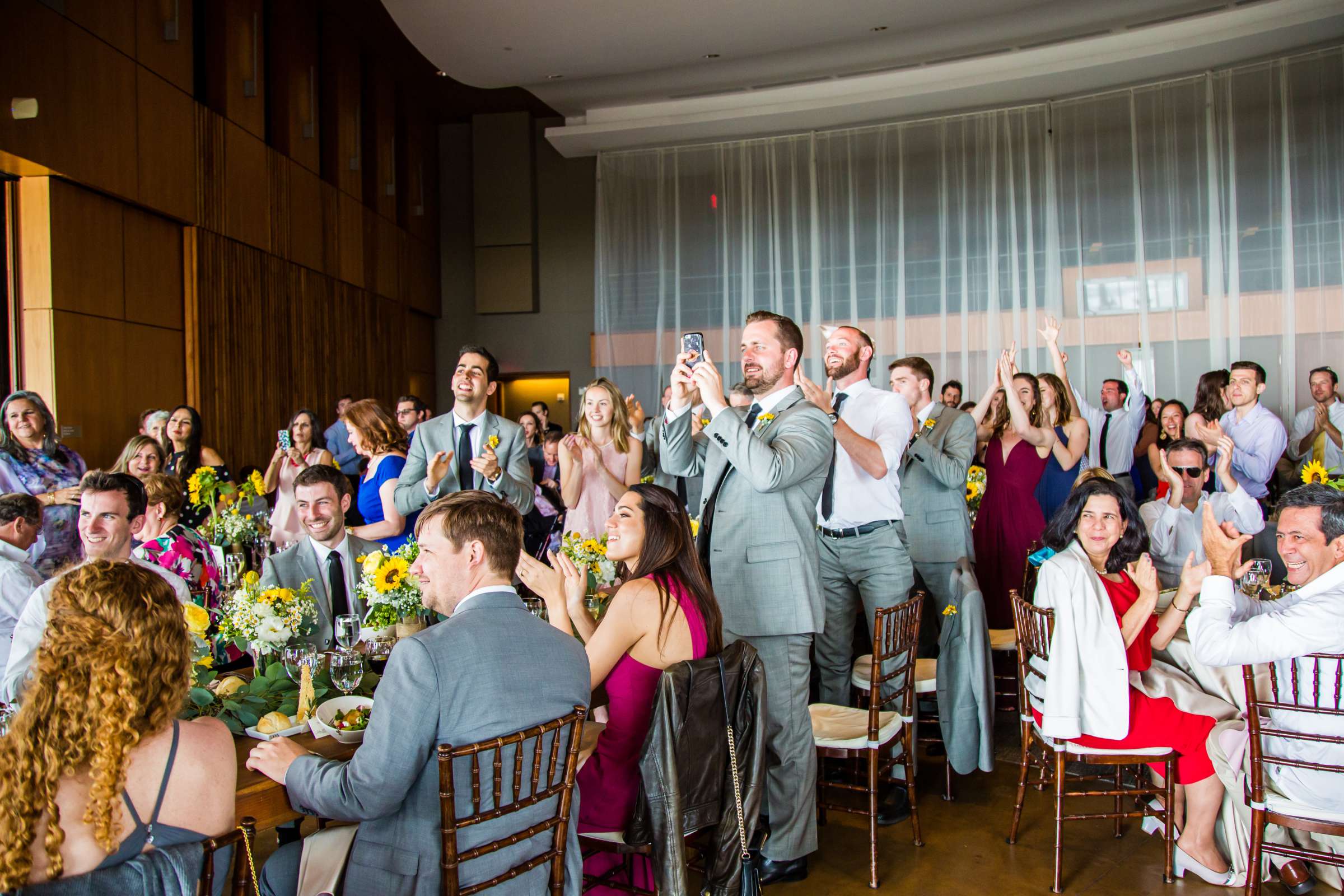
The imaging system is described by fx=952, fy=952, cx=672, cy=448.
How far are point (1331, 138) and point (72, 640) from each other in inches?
407

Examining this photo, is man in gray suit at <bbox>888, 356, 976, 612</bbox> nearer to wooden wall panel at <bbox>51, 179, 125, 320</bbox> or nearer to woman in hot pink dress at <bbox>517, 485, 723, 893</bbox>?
woman in hot pink dress at <bbox>517, 485, 723, 893</bbox>

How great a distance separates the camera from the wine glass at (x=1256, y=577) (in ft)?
10.8

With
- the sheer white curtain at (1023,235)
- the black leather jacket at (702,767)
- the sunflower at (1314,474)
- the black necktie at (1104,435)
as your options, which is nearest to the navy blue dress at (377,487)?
the black leather jacket at (702,767)

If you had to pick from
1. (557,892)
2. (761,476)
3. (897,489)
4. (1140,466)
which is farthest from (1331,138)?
(557,892)

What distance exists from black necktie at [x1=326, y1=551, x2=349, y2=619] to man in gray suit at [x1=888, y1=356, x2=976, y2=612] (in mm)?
2498

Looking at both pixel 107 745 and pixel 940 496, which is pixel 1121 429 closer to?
pixel 940 496

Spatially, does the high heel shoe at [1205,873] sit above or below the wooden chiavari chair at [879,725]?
below

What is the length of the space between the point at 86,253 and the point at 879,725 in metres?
6.83

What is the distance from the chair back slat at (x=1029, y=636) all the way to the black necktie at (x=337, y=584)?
7.48 feet

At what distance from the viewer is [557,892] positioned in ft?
6.47

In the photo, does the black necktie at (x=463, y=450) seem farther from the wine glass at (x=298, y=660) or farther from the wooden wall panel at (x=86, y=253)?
the wooden wall panel at (x=86, y=253)

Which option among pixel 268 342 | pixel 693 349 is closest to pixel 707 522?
pixel 693 349

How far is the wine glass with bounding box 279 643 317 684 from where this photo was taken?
231cm

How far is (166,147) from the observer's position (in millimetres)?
7777
